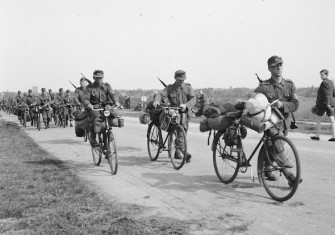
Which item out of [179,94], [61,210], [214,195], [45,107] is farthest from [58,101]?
[61,210]

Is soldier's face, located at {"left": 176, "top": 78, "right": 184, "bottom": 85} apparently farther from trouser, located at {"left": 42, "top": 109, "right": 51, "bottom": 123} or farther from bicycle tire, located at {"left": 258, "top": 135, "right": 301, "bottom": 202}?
trouser, located at {"left": 42, "top": 109, "right": 51, "bottom": 123}

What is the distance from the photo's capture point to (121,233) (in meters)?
4.33

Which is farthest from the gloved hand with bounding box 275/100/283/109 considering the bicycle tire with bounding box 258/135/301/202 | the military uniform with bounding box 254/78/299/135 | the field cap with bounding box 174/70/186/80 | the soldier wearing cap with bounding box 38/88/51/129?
the soldier wearing cap with bounding box 38/88/51/129

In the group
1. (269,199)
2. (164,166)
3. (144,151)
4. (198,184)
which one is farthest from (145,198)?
(144,151)

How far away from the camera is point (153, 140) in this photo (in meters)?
9.50

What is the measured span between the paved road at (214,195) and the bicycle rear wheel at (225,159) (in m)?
0.17

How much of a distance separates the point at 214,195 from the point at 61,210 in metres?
2.33

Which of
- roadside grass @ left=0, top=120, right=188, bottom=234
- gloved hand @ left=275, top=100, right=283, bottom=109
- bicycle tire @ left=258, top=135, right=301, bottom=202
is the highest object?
gloved hand @ left=275, top=100, right=283, bottom=109

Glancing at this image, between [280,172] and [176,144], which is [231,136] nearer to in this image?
[280,172]

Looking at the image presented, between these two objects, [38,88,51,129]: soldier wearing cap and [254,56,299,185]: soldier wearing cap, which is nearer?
[254,56,299,185]: soldier wearing cap

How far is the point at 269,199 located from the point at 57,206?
3.07m

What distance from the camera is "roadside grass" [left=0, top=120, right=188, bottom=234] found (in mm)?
4523

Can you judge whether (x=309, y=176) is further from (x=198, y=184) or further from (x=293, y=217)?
(x=293, y=217)

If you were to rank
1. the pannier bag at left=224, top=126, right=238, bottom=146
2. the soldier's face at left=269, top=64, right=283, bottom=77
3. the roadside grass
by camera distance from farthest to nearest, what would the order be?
the pannier bag at left=224, top=126, right=238, bottom=146, the soldier's face at left=269, top=64, right=283, bottom=77, the roadside grass
